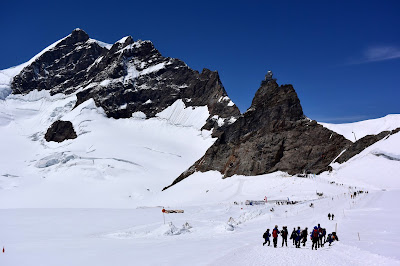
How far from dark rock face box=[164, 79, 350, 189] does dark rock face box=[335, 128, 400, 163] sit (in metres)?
2.34

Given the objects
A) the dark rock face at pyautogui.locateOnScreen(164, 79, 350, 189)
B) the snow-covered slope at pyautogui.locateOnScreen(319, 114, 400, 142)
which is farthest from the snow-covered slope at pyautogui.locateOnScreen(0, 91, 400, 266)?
the snow-covered slope at pyautogui.locateOnScreen(319, 114, 400, 142)

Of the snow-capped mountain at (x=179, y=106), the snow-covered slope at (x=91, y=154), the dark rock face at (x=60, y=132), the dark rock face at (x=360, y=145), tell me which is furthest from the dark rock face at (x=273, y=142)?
the dark rock face at (x=60, y=132)

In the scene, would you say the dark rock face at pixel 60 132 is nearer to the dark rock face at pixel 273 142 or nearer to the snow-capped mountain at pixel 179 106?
the snow-capped mountain at pixel 179 106

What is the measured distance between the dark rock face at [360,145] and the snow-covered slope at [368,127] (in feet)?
17.9

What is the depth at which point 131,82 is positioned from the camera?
522 ft

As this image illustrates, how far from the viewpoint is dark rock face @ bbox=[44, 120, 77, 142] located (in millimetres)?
131000

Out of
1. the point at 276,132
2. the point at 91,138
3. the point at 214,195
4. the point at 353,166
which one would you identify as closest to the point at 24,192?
the point at 91,138

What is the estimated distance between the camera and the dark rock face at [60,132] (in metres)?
131

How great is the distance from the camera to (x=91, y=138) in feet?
411

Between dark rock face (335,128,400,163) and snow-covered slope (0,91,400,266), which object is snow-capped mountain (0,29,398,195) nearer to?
dark rock face (335,128,400,163)

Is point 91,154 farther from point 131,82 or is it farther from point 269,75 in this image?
point 269,75

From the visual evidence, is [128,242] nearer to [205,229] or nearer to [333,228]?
[205,229]

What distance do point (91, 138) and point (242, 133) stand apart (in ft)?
207

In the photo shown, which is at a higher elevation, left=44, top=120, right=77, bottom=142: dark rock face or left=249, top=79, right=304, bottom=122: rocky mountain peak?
left=44, top=120, right=77, bottom=142: dark rock face
